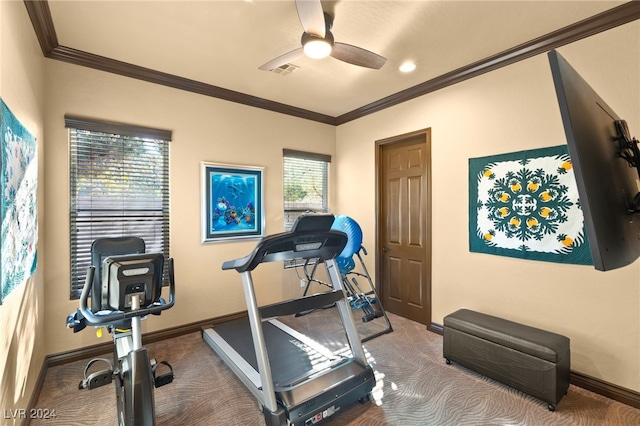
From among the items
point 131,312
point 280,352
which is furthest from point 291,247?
point 280,352

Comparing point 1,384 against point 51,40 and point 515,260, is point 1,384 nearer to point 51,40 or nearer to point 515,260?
point 51,40

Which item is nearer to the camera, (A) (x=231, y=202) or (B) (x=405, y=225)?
(A) (x=231, y=202)

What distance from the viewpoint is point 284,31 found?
102 inches

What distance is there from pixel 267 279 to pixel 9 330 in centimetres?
274

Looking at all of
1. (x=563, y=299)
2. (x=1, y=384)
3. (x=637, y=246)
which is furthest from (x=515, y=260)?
(x=1, y=384)

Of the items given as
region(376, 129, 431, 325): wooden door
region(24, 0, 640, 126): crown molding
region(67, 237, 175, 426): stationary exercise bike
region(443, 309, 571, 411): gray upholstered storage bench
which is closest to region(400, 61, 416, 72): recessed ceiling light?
region(24, 0, 640, 126): crown molding

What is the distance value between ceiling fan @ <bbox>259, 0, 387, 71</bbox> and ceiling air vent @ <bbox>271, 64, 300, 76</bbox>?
0.52 m

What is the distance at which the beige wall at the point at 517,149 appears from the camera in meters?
2.32

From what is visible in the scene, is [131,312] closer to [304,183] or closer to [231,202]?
[231,202]

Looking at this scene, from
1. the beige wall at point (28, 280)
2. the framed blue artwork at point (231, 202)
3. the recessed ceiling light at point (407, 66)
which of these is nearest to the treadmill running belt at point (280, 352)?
the framed blue artwork at point (231, 202)

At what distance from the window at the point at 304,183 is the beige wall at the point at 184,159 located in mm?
153

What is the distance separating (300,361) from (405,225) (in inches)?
88.7

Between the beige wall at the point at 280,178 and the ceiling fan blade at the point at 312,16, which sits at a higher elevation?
the ceiling fan blade at the point at 312,16

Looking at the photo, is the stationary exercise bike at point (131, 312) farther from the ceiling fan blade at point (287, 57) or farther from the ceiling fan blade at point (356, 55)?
the ceiling fan blade at point (356, 55)
